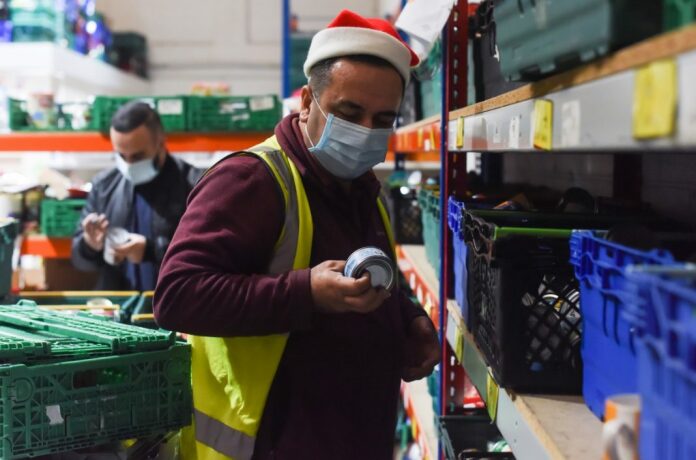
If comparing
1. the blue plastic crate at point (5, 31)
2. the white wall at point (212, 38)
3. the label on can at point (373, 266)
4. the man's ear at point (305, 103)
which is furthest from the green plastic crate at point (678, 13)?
the white wall at point (212, 38)

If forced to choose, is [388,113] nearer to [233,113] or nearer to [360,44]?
[360,44]

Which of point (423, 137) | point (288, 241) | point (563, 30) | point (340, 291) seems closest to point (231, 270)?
point (288, 241)

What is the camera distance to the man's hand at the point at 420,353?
1.92m

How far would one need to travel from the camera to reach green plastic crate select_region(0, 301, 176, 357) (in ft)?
6.32

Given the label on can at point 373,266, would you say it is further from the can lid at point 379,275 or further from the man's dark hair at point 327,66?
the man's dark hair at point 327,66

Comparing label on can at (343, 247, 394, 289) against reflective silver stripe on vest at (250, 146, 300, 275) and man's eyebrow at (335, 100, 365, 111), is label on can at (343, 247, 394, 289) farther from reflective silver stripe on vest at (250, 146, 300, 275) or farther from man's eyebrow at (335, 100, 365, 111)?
man's eyebrow at (335, 100, 365, 111)

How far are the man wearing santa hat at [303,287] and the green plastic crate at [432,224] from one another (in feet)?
3.13

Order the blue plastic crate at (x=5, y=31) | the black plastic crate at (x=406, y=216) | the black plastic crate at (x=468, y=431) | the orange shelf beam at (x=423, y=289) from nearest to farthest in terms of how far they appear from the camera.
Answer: the black plastic crate at (x=468, y=431) → the orange shelf beam at (x=423, y=289) → the black plastic crate at (x=406, y=216) → the blue plastic crate at (x=5, y=31)

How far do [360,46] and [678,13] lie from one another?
972 mm

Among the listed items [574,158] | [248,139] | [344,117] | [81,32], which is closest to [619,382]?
[344,117]

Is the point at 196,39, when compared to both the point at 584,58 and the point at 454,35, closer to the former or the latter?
the point at 454,35

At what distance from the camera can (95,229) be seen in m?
3.60

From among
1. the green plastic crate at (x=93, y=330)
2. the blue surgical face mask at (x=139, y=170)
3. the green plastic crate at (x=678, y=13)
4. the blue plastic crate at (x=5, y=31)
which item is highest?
the blue plastic crate at (x=5, y=31)

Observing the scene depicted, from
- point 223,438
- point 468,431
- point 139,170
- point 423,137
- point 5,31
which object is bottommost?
point 468,431
